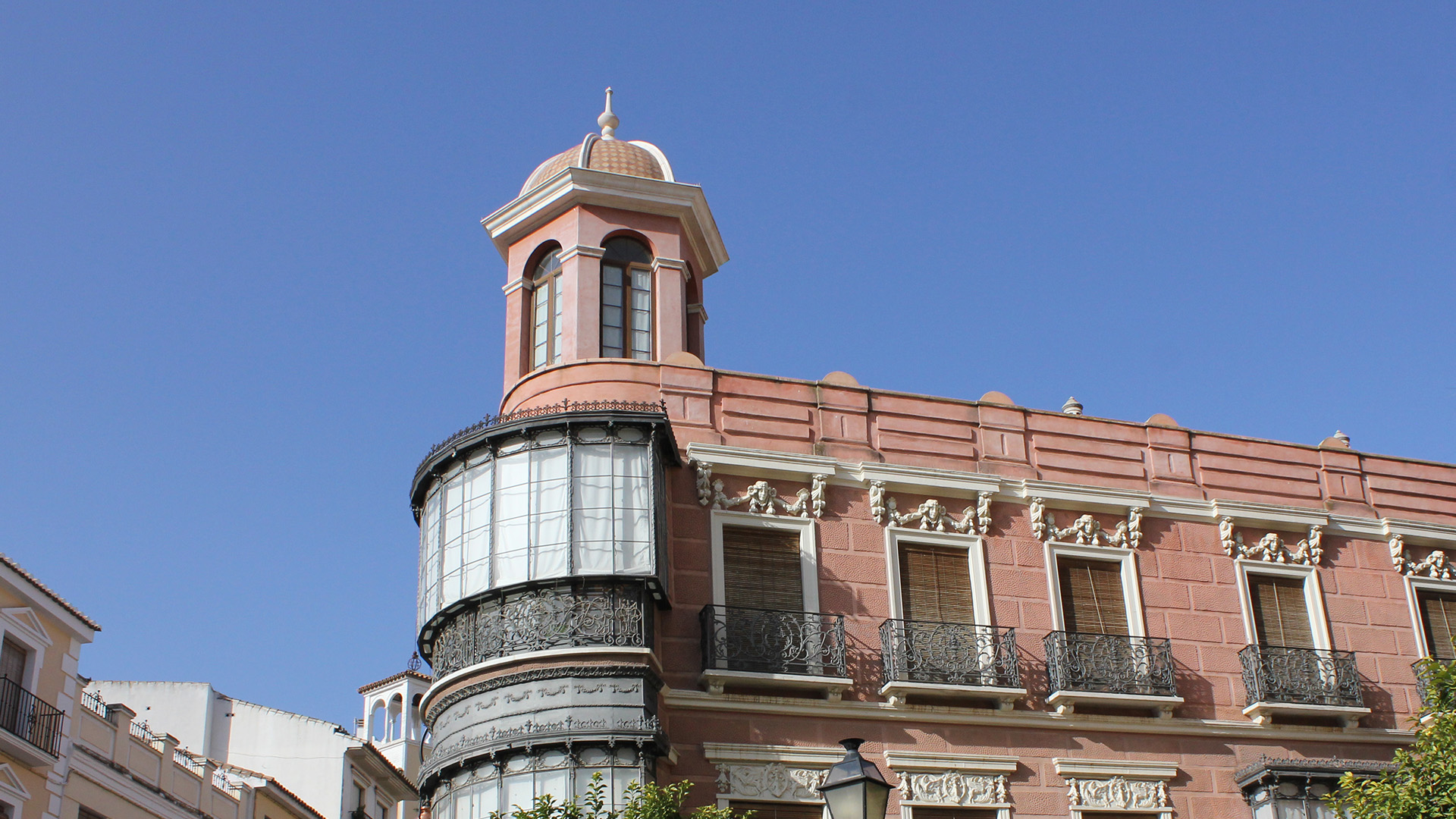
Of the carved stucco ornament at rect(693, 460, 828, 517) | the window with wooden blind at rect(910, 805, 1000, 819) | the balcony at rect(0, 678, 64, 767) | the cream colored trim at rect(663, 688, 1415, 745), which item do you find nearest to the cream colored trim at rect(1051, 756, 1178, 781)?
the cream colored trim at rect(663, 688, 1415, 745)

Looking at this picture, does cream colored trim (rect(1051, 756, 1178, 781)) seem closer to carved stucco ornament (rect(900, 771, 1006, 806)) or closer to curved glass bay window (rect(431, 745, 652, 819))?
carved stucco ornament (rect(900, 771, 1006, 806))

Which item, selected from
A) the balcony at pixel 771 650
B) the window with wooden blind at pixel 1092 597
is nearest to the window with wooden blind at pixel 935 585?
the balcony at pixel 771 650

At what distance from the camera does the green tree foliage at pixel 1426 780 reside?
15836 mm

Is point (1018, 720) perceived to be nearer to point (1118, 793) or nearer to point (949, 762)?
point (949, 762)

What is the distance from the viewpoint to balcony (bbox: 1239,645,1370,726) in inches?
779

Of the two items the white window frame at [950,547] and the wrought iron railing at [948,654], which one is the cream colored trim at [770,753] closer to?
the wrought iron railing at [948,654]

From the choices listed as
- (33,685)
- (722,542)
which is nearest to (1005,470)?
(722,542)

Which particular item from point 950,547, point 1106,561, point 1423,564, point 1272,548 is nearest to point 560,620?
point 950,547

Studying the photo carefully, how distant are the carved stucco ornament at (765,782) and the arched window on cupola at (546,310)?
6123 millimetres

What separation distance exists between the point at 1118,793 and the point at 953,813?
216 centimetres

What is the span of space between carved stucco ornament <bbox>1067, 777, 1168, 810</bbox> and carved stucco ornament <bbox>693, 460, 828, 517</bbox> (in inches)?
176

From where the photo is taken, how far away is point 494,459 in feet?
60.8

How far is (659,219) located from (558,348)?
237cm

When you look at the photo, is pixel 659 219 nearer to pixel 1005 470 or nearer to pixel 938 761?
pixel 1005 470
